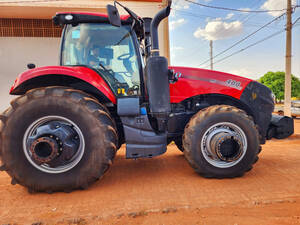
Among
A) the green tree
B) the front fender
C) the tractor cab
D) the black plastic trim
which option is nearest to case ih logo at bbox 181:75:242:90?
the black plastic trim

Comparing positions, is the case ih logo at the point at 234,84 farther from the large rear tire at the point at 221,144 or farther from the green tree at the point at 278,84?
the green tree at the point at 278,84

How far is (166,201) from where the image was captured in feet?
7.01

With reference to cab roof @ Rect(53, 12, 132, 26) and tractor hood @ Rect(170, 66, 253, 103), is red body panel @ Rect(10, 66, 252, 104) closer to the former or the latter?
tractor hood @ Rect(170, 66, 253, 103)

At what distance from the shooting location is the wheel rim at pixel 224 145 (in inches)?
103

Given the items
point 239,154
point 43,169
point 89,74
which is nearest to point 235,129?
point 239,154

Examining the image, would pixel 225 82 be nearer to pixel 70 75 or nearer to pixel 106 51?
pixel 106 51

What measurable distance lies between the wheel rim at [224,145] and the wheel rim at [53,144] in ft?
5.36

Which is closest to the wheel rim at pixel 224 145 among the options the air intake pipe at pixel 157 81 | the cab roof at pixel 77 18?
the air intake pipe at pixel 157 81

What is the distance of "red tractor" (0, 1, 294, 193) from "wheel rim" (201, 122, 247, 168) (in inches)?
0.5

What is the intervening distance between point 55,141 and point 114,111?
94 cm

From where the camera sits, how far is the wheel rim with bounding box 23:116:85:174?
2.25 m

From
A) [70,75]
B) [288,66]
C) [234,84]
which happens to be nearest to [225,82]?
[234,84]

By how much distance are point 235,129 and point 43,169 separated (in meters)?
2.52

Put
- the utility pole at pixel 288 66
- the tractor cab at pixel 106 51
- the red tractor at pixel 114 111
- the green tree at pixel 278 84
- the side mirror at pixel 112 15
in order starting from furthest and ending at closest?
the green tree at pixel 278 84
the utility pole at pixel 288 66
the tractor cab at pixel 106 51
the red tractor at pixel 114 111
the side mirror at pixel 112 15
